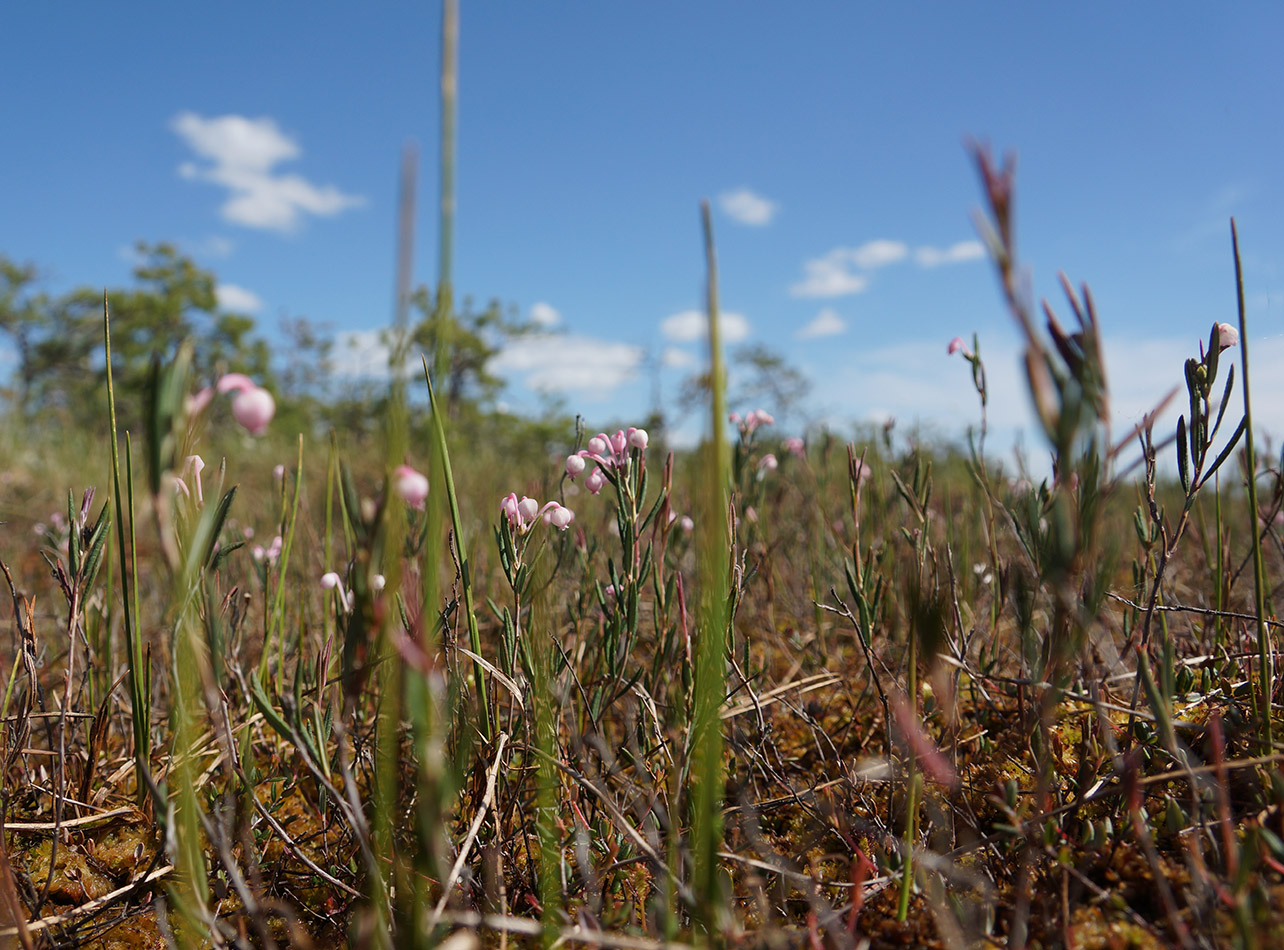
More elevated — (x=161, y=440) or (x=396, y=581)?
(x=161, y=440)

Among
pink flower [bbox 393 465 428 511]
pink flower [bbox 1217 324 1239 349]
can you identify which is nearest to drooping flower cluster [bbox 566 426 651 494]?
pink flower [bbox 393 465 428 511]

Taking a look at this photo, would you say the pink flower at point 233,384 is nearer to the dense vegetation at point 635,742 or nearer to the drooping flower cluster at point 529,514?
the dense vegetation at point 635,742

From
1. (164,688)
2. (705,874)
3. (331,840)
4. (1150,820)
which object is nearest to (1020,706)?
(1150,820)

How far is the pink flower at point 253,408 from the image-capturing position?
2.22 feet

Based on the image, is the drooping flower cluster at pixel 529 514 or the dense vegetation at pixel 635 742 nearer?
the dense vegetation at pixel 635 742

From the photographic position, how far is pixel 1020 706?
139cm

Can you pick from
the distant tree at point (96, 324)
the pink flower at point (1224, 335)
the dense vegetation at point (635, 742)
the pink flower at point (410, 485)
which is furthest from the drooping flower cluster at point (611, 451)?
the distant tree at point (96, 324)

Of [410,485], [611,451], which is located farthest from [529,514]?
[410,485]

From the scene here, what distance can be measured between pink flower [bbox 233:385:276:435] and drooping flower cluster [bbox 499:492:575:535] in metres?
0.58

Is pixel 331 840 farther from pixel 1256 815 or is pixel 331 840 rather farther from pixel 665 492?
pixel 1256 815

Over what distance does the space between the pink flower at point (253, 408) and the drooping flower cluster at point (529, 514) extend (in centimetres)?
58

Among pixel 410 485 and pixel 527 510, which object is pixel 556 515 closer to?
pixel 527 510

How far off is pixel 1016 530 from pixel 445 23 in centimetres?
127

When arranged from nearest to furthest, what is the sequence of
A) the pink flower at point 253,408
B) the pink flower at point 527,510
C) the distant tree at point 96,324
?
the pink flower at point 253,408 → the pink flower at point 527,510 → the distant tree at point 96,324
